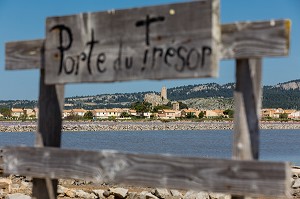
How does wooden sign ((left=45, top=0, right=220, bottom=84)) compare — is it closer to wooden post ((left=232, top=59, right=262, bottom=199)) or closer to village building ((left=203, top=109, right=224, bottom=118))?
wooden post ((left=232, top=59, right=262, bottom=199))

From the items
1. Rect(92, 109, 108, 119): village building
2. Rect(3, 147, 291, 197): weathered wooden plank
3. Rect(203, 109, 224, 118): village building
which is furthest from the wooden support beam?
Rect(92, 109, 108, 119): village building

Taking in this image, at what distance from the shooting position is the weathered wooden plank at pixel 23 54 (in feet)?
14.5

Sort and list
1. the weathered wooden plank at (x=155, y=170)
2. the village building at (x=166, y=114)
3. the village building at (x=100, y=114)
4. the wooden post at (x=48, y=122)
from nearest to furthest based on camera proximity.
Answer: the weathered wooden plank at (x=155, y=170) < the wooden post at (x=48, y=122) < the village building at (x=166, y=114) < the village building at (x=100, y=114)

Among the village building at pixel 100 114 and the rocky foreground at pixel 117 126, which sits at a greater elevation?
the village building at pixel 100 114

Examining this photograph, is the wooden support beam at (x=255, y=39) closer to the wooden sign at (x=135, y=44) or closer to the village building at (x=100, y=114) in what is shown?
the wooden sign at (x=135, y=44)

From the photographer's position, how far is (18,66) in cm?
458

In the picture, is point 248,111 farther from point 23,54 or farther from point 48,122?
point 23,54

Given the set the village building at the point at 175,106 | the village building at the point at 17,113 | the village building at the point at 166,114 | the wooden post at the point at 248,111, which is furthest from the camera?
the village building at the point at 175,106

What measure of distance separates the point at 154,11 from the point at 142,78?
17.9 inches

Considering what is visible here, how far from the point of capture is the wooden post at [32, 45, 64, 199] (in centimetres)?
441

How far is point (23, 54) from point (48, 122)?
0.58 metres

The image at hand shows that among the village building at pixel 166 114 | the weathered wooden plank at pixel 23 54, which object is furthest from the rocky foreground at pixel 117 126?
the weathered wooden plank at pixel 23 54

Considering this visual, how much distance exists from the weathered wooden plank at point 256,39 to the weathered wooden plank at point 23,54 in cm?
154

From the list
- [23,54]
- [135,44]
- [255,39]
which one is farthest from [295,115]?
[255,39]
